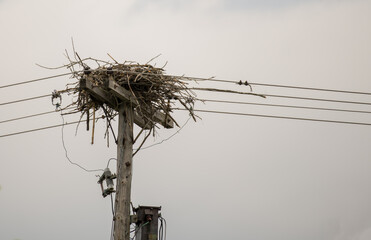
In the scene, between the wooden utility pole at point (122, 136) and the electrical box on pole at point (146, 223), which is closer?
the wooden utility pole at point (122, 136)

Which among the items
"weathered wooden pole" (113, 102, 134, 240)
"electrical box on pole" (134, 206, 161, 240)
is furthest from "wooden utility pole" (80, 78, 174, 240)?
"electrical box on pole" (134, 206, 161, 240)

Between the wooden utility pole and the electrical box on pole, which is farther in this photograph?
the electrical box on pole

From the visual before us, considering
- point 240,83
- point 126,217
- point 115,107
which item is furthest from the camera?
point 240,83

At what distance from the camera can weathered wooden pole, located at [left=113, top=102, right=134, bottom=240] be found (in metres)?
9.79

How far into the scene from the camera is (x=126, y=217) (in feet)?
32.3

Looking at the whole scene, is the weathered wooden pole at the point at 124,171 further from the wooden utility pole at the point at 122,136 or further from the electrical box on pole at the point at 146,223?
the electrical box on pole at the point at 146,223

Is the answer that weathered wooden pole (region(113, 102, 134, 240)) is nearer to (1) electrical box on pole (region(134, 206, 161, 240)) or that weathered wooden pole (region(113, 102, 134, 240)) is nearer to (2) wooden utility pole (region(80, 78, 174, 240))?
(2) wooden utility pole (region(80, 78, 174, 240))

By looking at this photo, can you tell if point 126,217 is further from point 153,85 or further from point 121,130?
point 153,85

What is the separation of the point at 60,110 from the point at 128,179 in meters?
1.57

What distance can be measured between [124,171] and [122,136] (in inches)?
19.9

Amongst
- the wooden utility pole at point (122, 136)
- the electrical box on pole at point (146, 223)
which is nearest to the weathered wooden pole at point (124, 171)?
the wooden utility pole at point (122, 136)

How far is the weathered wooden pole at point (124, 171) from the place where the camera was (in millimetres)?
9789

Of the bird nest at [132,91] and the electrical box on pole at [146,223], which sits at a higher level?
the bird nest at [132,91]

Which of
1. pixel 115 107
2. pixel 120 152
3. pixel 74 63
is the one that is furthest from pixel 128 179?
pixel 74 63
